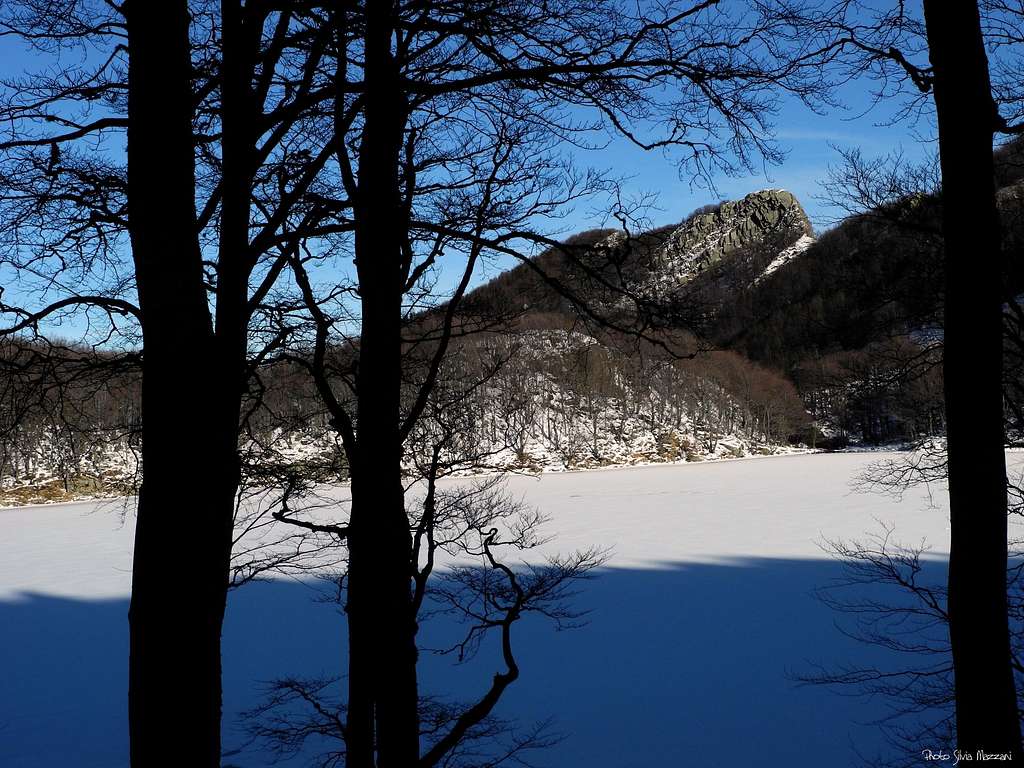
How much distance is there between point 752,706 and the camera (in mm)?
7824

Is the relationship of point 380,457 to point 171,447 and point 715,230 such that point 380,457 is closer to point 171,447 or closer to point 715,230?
point 171,447

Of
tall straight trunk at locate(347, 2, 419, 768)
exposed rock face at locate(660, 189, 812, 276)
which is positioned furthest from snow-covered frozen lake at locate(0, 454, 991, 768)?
exposed rock face at locate(660, 189, 812, 276)

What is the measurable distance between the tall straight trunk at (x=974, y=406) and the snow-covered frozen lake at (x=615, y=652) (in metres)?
3.79

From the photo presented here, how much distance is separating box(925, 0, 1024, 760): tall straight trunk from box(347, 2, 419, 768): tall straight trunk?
255 cm

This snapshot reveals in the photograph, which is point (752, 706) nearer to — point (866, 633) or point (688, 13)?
point (866, 633)

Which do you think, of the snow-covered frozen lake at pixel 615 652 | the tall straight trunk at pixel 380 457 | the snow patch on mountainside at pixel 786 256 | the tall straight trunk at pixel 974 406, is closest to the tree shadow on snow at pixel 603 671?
the snow-covered frozen lake at pixel 615 652

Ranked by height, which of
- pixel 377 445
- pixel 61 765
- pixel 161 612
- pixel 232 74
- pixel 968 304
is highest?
pixel 232 74

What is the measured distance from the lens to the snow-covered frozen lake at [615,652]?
23.9 feet

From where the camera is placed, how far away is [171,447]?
8.36 ft

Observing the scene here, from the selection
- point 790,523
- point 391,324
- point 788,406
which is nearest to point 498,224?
point 391,324

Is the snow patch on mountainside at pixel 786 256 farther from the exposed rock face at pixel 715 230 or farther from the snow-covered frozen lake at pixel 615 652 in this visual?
the exposed rock face at pixel 715 230

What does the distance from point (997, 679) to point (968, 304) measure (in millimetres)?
1527

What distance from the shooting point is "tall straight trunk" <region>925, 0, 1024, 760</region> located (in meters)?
3.29

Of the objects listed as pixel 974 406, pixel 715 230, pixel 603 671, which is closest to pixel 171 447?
pixel 974 406
